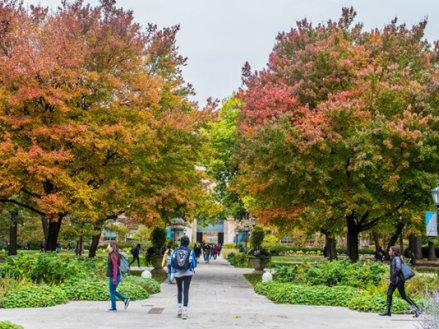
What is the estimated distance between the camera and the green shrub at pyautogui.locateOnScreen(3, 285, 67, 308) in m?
12.6

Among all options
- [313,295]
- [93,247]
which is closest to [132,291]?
[313,295]

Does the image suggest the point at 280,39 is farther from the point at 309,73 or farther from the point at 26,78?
the point at 26,78

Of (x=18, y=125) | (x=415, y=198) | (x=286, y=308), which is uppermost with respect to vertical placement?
(x=18, y=125)

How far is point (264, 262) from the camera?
31.9 meters

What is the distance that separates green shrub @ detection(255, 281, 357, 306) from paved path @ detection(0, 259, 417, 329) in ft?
1.60

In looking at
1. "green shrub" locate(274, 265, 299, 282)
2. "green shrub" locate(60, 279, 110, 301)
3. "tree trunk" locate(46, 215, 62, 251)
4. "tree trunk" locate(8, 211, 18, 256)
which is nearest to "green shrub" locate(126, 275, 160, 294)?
"green shrub" locate(60, 279, 110, 301)

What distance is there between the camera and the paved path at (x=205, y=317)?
10281mm

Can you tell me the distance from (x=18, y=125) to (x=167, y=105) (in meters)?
8.34

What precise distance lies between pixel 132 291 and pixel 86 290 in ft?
Answer: 4.16

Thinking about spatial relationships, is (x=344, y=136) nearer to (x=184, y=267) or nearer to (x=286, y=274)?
(x=286, y=274)

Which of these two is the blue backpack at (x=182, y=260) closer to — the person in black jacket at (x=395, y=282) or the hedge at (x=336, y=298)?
the hedge at (x=336, y=298)

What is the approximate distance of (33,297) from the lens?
1286 cm

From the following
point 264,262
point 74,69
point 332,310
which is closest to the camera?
point 332,310

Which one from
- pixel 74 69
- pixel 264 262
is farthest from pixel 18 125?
pixel 264 262
